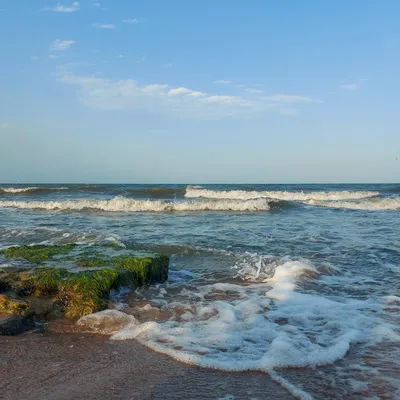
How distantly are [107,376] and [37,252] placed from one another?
4.13 meters

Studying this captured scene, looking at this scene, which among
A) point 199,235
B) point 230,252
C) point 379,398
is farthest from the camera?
point 199,235

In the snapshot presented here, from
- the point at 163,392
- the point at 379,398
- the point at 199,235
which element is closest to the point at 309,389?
the point at 379,398

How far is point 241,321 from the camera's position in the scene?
165 inches

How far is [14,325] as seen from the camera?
12.4ft

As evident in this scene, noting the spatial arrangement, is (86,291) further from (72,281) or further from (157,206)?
(157,206)

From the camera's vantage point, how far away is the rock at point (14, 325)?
3.72 meters

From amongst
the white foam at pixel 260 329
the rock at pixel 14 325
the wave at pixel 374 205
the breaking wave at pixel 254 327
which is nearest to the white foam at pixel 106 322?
the breaking wave at pixel 254 327

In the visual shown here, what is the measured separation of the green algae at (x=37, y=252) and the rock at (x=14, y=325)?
2101mm

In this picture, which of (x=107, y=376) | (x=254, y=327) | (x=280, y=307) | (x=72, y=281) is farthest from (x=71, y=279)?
(x=280, y=307)

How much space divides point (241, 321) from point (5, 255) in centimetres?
435

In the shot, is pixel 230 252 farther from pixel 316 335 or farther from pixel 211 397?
pixel 211 397

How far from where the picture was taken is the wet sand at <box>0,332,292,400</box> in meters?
2.69

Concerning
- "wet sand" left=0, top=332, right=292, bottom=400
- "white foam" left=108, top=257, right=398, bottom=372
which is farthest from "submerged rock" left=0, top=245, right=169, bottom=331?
"white foam" left=108, top=257, right=398, bottom=372

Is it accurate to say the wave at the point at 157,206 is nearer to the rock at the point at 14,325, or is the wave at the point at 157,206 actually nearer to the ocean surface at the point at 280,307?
the ocean surface at the point at 280,307
